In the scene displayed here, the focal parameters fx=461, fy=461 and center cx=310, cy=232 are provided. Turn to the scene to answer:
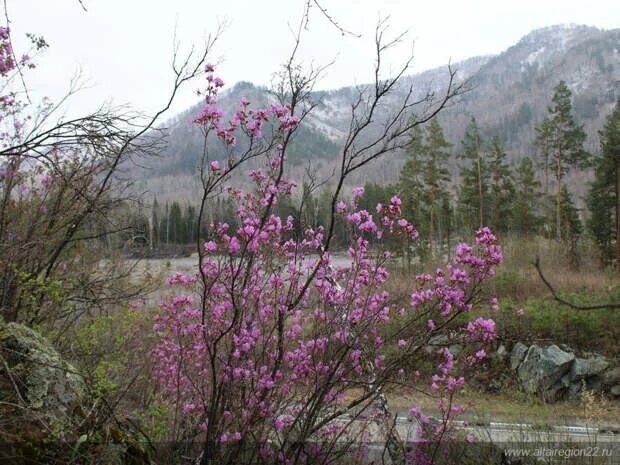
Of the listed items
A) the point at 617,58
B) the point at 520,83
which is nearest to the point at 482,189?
the point at 520,83

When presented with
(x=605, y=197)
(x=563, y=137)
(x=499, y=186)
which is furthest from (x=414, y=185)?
(x=605, y=197)

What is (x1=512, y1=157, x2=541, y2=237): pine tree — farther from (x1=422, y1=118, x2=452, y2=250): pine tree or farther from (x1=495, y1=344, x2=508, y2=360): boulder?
(x1=495, y1=344, x2=508, y2=360): boulder

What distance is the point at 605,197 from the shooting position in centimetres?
2478

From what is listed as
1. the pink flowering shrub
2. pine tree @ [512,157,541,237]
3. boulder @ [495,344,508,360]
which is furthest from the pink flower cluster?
pine tree @ [512,157,541,237]

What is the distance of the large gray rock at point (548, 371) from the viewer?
1105cm

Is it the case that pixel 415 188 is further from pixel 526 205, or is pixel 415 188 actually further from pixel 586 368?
pixel 586 368

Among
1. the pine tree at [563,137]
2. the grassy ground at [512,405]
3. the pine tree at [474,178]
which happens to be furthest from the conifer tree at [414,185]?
the grassy ground at [512,405]

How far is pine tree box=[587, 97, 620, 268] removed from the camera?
23562 mm

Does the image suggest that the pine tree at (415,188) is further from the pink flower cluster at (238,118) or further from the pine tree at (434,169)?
the pink flower cluster at (238,118)

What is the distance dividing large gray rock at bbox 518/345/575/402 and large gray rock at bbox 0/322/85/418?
423 inches

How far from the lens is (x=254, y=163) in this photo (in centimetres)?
411

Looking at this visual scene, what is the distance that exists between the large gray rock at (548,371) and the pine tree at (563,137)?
55.9 feet

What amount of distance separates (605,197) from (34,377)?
28252mm

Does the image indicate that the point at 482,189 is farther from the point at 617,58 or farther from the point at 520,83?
the point at 617,58
